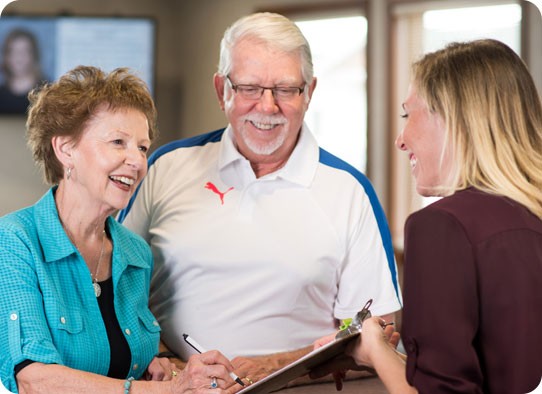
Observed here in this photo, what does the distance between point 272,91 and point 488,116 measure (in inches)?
38.2

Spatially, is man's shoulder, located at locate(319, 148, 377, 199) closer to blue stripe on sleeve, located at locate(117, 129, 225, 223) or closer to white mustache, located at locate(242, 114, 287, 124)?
white mustache, located at locate(242, 114, 287, 124)

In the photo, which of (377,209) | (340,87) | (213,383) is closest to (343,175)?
(377,209)

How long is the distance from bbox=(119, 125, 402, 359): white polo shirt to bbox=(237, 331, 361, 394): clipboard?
25.6 inches

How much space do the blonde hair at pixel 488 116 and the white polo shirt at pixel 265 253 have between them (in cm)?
84

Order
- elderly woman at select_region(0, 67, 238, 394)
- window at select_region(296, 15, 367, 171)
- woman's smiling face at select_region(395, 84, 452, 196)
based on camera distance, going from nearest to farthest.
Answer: woman's smiling face at select_region(395, 84, 452, 196)
elderly woman at select_region(0, 67, 238, 394)
window at select_region(296, 15, 367, 171)

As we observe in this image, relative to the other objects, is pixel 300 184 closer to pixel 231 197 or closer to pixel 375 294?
pixel 231 197

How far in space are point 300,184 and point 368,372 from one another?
0.65 m

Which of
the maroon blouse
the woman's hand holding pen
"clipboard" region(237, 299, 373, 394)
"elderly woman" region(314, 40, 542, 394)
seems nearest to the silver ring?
the woman's hand holding pen

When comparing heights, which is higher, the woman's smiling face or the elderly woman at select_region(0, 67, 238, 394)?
the woman's smiling face

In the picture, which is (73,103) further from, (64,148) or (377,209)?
(377,209)

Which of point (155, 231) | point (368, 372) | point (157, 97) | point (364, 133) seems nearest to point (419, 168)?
point (368, 372)

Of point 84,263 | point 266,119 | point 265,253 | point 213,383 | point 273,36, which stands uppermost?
point 273,36

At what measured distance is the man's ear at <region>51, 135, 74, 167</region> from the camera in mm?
1812

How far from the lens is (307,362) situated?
142 centimetres
